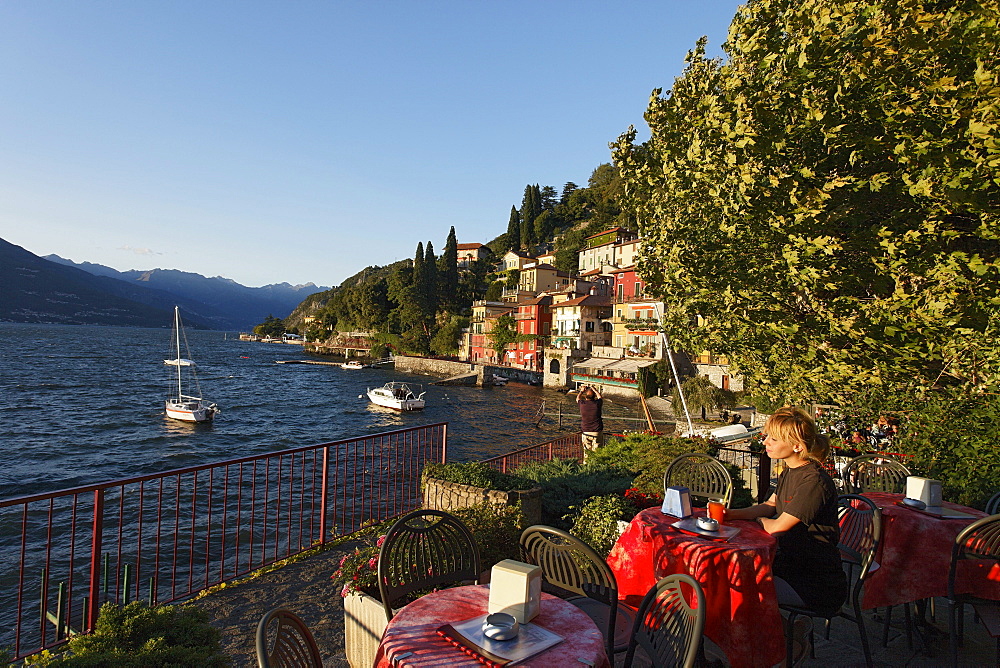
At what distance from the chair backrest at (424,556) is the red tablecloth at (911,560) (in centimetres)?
311

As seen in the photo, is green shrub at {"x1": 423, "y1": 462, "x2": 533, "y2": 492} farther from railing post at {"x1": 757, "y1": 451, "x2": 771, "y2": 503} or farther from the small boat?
the small boat

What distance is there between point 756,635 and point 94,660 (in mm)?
3276

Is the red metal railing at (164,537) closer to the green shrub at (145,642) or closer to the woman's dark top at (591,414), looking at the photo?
the green shrub at (145,642)

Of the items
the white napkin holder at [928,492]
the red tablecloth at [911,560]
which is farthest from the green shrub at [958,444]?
the red tablecloth at [911,560]

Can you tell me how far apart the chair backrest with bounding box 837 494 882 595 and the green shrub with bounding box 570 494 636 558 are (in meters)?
1.80

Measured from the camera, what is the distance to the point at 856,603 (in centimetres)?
379

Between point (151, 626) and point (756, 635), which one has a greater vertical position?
point (151, 626)

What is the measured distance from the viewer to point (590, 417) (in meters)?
11.8

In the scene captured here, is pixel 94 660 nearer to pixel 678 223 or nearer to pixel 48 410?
pixel 678 223

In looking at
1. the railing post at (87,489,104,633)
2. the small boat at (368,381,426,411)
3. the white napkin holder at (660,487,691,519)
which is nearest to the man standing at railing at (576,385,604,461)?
the white napkin holder at (660,487,691,519)

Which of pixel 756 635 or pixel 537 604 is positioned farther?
pixel 756 635

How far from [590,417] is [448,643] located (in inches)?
387

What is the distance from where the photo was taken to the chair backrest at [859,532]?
3.77 meters

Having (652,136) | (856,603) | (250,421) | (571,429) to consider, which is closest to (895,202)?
(652,136)
